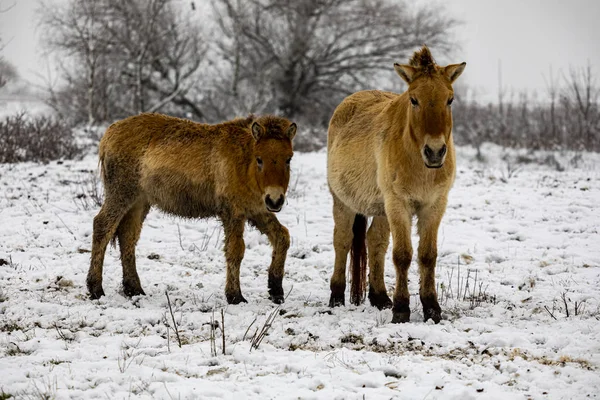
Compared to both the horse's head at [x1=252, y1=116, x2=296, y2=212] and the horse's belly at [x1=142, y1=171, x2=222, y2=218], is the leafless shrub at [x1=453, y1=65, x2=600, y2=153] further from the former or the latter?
the horse's belly at [x1=142, y1=171, x2=222, y2=218]

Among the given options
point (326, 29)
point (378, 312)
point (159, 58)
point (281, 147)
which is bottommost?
point (378, 312)

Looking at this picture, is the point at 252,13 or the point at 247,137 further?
the point at 252,13

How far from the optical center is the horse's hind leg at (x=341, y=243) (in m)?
5.88

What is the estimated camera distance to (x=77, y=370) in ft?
12.0

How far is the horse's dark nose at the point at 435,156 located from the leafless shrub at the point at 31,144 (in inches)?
416

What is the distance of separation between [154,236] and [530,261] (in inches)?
204

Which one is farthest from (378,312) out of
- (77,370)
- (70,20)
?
(70,20)

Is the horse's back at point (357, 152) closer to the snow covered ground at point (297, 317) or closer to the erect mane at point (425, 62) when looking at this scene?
the erect mane at point (425, 62)

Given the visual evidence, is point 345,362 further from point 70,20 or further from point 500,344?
point 70,20

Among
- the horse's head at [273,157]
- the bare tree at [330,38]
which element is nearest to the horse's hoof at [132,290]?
the horse's head at [273,157]

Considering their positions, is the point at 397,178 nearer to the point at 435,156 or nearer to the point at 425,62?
the point at 435,156

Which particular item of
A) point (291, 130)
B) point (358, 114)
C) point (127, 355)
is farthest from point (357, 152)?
point (127, 355)

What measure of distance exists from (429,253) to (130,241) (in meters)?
3.33

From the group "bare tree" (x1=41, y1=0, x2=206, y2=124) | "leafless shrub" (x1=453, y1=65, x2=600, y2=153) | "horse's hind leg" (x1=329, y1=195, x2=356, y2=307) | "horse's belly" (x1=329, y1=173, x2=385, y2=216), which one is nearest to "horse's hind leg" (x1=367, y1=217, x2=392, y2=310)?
"horse's hind leg" (x1=329, y1=195, x2=356, y2=307)
